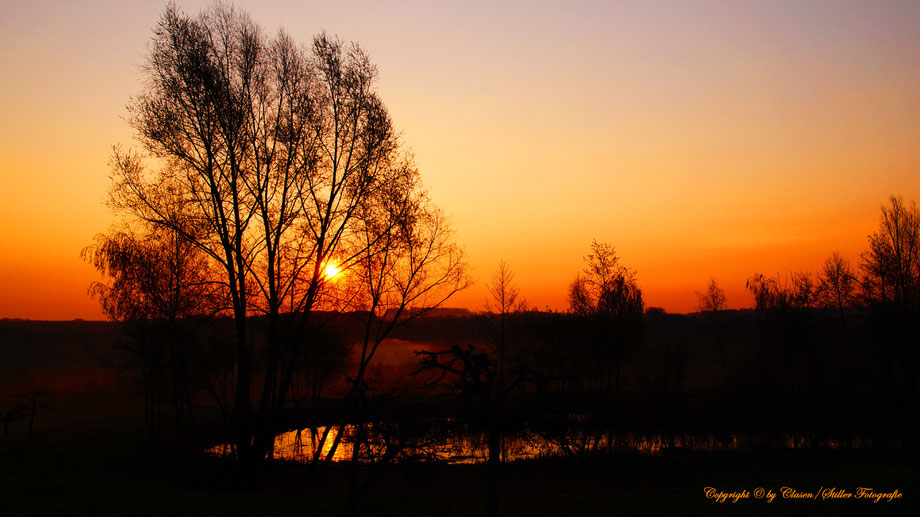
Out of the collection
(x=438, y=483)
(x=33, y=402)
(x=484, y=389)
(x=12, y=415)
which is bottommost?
(x=438, y=483)

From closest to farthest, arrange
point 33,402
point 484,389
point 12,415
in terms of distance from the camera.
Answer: point 484,389
point 33,402
point 12,415

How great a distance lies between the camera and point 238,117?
20.6 m

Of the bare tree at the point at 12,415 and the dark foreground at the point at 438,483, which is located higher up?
the bare tree at the point at 12,415

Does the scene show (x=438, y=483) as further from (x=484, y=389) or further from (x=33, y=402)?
(x=33, y=402)

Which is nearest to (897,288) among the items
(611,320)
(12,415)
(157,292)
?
(611,320)

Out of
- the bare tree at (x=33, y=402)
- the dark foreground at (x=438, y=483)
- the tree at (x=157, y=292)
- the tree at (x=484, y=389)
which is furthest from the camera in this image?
the bare tree at (x=33, y=402)

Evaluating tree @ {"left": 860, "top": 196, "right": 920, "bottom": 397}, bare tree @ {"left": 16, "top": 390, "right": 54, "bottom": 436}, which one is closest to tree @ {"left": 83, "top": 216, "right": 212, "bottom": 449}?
bare tree @ {"left": 16, "top": 390, "right": 54, "bottom": 436}

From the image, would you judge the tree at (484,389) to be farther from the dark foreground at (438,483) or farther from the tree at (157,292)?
the tree at (157,292)

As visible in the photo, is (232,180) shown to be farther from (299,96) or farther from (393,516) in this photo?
(393,516)

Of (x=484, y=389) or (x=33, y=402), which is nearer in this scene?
(x=484, y=389)

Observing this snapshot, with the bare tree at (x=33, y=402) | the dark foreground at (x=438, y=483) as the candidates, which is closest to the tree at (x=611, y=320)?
the dark foreground at (x=438, y=483)

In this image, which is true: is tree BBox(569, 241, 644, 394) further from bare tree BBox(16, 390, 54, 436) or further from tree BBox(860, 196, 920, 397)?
bare tree BBox(16, 390, 54, 436)

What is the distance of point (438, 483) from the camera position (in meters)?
24.8

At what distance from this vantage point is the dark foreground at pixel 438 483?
15703 mm
